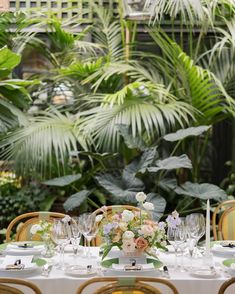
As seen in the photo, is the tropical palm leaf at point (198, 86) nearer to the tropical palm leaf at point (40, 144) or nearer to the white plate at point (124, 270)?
the tropical palm leaf at point (40, 144)

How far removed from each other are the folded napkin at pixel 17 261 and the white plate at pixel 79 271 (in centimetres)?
20

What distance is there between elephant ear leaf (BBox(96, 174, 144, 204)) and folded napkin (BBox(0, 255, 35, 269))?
1811mm

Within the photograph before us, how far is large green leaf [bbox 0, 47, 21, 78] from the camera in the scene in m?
4.94

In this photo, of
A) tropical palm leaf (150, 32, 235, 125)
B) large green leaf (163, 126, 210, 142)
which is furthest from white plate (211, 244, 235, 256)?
tropical palm leaf (150, 32, 235, 125)

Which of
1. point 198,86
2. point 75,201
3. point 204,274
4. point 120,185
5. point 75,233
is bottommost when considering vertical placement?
point 204,274

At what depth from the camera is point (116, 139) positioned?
5.45 m

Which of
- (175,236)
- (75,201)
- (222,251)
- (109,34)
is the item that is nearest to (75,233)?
(175,236)

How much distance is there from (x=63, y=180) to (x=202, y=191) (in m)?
1.20

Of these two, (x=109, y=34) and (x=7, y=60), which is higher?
(x=109, y=34)

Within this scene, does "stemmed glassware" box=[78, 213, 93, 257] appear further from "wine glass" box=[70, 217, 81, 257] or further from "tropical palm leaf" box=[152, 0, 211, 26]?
"tropical palm leaf" box=[152, 0, 211, 26]

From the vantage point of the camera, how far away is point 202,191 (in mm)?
5168

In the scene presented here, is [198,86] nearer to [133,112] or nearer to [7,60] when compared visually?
[133,112]

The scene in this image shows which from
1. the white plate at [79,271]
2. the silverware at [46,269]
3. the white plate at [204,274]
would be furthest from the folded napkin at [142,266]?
the silverware at [46,269]

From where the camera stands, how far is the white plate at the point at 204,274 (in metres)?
2.95
